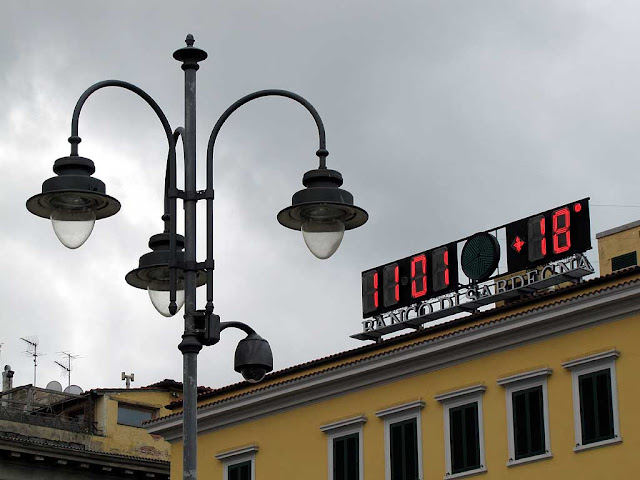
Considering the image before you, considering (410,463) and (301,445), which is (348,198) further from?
(301,445)

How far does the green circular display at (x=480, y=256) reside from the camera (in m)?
46.7

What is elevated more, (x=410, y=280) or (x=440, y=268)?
(x=440, y=268)

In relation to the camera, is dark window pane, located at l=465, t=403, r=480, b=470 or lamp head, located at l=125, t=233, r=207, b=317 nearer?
lamp head, located at l=125, t=233, r=207, b=317

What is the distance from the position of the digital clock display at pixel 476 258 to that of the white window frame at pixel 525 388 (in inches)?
256

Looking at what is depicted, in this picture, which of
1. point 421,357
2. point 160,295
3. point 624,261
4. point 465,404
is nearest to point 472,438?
point 465,404

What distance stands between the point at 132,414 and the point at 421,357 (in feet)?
83.5

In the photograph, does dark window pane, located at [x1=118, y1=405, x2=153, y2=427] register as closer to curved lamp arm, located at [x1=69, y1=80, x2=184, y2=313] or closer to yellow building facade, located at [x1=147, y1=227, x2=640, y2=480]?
yellow building facade, located at [x1=147, y1=227, x2=640, y2=480]

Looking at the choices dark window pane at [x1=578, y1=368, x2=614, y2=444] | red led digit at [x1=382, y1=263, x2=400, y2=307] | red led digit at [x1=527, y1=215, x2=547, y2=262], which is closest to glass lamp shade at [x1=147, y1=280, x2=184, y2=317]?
dark window pane at [x1=578, y1=368, x2=614, y2=444]

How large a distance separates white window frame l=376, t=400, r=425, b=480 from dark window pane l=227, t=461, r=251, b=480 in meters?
5.43

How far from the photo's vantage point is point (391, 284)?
49906mm

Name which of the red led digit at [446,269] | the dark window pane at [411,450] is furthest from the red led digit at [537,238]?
the dark window pane at [411,450]

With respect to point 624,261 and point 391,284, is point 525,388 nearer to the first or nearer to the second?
point 391,284

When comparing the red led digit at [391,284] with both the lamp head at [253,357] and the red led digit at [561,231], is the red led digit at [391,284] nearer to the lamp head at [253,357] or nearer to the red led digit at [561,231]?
the red led digit at [561,231]

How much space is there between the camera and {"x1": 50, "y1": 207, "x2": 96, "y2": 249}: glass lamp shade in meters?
16.2
